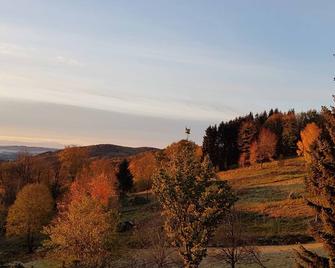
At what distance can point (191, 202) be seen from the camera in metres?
34.2

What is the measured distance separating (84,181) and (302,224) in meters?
49.8

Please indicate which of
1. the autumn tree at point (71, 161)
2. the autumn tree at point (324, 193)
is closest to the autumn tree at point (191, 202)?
the autumn tree at point (324, 193)

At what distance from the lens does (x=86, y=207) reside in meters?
47.0

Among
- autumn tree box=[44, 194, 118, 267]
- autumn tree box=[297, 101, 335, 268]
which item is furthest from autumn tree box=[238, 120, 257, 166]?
autumn tree box=[297, 101, 335, 268]

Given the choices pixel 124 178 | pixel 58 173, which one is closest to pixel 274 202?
pixel 124 178

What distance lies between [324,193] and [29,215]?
63919 millimetres

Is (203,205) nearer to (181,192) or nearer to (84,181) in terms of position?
(181,192)

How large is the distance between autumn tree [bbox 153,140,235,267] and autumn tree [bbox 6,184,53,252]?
46.5 meters

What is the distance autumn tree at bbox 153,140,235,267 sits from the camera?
110ft

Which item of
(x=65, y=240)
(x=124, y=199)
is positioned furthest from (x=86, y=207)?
(x=124, y=199)

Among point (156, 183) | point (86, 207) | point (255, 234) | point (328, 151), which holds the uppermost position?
point (328, 151)

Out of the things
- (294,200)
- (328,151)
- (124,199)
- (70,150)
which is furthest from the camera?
(70,150)

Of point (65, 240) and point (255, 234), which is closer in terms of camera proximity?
point (65, 240)

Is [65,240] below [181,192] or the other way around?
below
